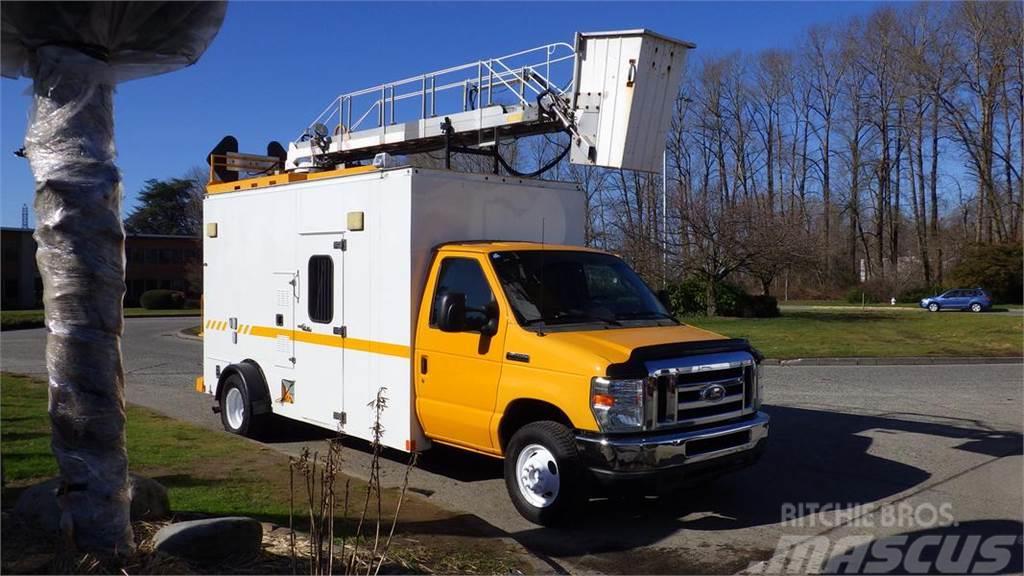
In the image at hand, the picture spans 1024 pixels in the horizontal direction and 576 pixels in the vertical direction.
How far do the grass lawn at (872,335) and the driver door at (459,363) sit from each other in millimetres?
13556

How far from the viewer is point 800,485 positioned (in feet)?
26.4

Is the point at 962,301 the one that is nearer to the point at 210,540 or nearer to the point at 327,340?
the point at 327,340

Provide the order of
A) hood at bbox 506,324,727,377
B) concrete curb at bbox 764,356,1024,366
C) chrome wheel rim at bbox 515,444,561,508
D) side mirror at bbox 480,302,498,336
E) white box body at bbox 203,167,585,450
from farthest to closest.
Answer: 1. concrete curb at bbox 764,356,1024,366
2. white box body at bbox 203,167,585,450
3. side mirror at bbox 480,302,498,336
4. chrome wheel rim at bbox 515,444,561,508
5. hood at bbox 506,324,727,377

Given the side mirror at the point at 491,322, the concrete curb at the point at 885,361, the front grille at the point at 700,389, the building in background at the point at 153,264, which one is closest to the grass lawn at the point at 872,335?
the concrete curb at the point at 885,361

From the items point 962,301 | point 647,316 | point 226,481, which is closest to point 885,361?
point 647,316

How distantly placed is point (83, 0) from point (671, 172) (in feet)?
171

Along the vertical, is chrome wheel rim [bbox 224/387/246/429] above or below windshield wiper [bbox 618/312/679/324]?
below

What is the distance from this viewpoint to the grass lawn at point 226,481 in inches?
222

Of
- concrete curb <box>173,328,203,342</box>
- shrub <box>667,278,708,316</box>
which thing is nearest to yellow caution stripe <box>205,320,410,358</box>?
concrete curb <box>173,328,203,342</box>

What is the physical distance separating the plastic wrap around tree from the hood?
126 inches

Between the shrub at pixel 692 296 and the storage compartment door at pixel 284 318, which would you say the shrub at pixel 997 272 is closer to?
the shrub at pixel 692 296

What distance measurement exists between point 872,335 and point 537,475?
21484 millimetres

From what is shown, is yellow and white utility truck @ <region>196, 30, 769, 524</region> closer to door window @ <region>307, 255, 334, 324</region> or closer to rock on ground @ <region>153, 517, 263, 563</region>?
door window @ <region>307, 255, 334, 324</region>

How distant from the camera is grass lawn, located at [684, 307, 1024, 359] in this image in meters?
20.3
